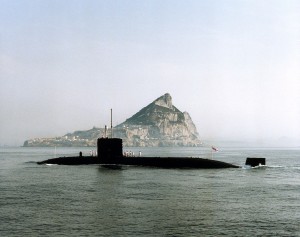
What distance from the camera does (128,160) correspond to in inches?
2982

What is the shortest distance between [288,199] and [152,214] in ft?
49.4

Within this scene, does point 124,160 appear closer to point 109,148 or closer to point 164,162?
point 109,148

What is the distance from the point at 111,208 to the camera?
33.4 m

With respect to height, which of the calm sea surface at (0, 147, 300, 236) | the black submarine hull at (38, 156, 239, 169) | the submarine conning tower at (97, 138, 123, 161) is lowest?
the calm sea surface at (0, 147, 300, 236)

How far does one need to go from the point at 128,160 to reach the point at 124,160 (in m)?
1.46

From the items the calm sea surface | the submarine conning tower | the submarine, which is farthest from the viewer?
the submarine

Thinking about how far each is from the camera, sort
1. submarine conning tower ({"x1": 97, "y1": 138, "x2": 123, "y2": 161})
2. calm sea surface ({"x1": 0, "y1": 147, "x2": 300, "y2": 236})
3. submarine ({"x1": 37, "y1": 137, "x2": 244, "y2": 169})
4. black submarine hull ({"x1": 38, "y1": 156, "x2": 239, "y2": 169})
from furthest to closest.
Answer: black submarine hull ({"x1": 38, "y1": 156, "x2": 239, "y2": 169})
submarine ({"x1": 37, "y1": 137, "x2": 244, "y2": 169})
submarine conning tower ({"x1": 97, "y1": 138, "x2": 123, "y2": 161})
calm sea surface ({"x1": 0, "y1": 147, "x2": 300, "y2": 236})

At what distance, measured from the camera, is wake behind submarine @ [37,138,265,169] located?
71188mm

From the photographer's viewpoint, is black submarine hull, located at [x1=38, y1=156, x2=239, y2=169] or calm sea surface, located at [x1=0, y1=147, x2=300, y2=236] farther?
black submarine hull, located at [x1=38, y1=156, x2=239, y2=169]

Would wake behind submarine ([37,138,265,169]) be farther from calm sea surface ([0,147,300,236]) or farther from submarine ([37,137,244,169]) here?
calm sea surface ([0,147,300,236])

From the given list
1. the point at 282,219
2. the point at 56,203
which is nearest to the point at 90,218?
the point at 56,203

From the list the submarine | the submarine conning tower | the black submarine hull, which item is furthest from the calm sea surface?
the black submarine hull

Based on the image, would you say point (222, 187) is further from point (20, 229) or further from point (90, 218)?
point (20, 229)

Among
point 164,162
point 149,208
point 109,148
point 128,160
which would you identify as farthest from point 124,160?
point 149,208
